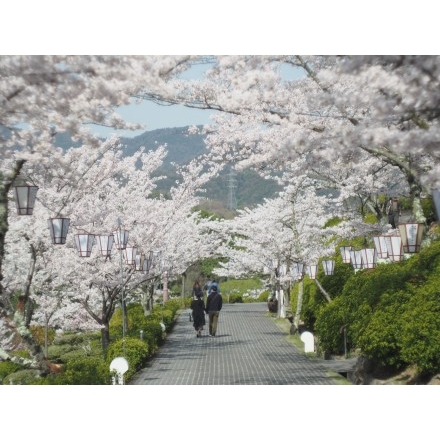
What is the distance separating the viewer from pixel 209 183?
42.1ft

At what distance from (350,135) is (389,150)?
69cm

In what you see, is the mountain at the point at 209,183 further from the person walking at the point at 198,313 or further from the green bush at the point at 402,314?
the green bush at the point at 402,314

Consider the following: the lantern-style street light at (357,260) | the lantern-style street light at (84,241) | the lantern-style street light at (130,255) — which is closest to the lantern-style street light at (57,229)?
the lantern-style street light at (84,241)

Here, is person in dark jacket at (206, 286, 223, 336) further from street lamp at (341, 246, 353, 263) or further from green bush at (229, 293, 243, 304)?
green bush at (229, 293, 243, 304)

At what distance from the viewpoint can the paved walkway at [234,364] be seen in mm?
7270

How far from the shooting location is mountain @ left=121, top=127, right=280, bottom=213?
26.1ft

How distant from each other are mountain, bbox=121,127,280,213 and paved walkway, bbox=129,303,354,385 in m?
2.42


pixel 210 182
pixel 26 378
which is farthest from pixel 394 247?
pixel 210 182

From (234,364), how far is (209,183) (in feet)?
17.6

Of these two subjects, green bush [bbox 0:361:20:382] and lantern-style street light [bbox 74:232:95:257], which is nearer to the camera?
lantern-style street light [bbox 74:232:95:257]

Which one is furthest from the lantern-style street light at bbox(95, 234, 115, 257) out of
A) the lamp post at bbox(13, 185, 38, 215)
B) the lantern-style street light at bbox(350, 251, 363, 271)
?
the lantern-style street light at bbox(350, 251, 363, 271)

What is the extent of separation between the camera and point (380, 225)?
10070 millimetres

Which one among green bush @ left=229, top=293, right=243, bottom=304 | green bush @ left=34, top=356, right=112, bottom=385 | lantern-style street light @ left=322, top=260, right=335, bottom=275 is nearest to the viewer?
green bush @ left=34, top=356, right=112, bottom=385

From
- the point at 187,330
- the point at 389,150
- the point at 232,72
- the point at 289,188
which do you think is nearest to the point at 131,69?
the point at 232,72
